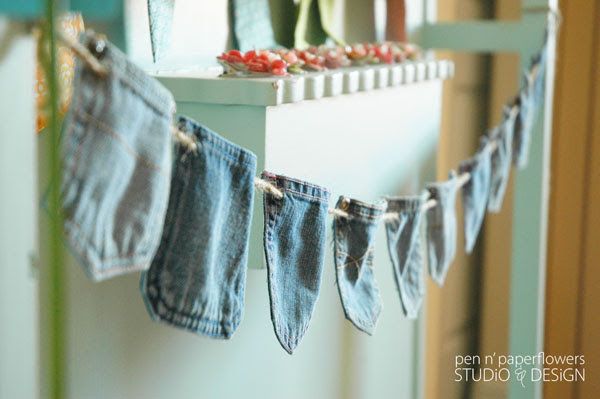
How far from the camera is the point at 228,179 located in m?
0.64

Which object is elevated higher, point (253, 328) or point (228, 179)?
point (228, 179)

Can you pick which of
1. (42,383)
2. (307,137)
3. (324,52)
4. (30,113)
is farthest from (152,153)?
(324,52)

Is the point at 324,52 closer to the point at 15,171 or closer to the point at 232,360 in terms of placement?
the point at 232,360

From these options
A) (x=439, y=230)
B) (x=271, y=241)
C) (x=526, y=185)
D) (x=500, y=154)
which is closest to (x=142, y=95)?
(x=271, y=241)

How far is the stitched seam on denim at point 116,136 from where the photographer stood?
492 mm

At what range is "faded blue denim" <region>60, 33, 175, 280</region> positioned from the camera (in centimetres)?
48

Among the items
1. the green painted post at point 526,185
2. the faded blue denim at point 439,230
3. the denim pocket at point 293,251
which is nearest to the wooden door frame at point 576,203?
the green painted post at point 526,185

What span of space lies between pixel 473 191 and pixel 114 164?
894 millimetres

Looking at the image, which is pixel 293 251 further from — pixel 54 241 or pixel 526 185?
pixel 526 185

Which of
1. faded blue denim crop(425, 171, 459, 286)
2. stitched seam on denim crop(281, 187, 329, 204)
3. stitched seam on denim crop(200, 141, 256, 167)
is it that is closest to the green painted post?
faded blue denim crop(425, 171, 459, 286)

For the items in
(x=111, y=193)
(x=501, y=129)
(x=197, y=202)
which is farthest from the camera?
(x=501, y=129)

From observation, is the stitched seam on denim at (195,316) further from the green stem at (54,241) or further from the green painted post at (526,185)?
the green painted post at (526,185)

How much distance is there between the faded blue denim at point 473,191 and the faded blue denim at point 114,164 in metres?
0.83

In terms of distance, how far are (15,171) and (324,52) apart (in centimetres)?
51
